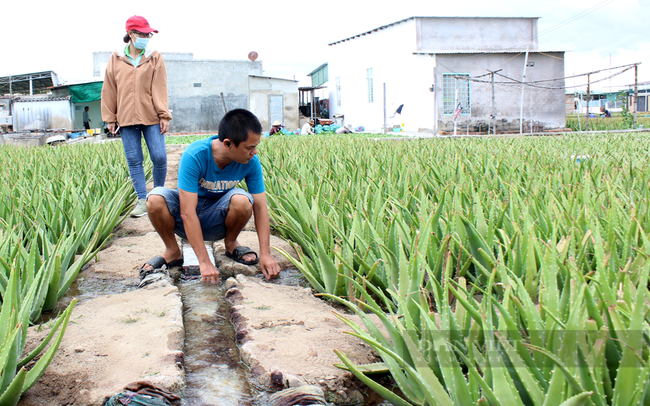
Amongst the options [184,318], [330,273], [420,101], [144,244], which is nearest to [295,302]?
[330,273]

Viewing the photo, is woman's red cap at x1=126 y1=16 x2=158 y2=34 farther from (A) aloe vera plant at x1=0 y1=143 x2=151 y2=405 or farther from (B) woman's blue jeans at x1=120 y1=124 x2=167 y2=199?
(A) aloe vera plant at x1=0 y1=143 x2=151 y2=405

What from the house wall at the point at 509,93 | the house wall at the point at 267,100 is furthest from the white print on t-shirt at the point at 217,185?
the house wall at the point at 267,100

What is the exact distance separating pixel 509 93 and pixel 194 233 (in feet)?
52.1

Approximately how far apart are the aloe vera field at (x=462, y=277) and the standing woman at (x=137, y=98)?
0.95ft

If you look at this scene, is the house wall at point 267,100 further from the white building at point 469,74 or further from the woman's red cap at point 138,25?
the woman's red cap at point 138,25

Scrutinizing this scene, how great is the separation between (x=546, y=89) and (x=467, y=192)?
16.0 m

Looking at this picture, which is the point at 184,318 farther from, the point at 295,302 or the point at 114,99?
the point at 114,99

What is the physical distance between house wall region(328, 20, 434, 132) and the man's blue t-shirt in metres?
13.9

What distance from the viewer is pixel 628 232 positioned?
1600 millimetres

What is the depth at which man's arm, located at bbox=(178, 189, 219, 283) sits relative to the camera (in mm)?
2348

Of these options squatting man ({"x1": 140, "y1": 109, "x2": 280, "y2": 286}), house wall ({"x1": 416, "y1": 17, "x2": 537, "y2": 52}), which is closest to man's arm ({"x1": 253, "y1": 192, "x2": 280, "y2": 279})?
squatting man ({"x1": 140, "y1": 109, "x2": 280, "y2": 286})

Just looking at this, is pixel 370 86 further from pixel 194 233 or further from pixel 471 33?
pixel 194 233

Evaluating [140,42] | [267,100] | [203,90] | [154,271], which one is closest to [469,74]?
[267,100]

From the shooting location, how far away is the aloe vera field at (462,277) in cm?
101
